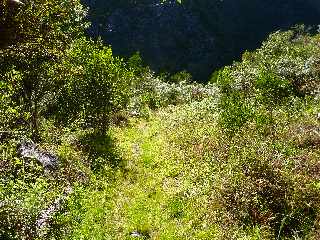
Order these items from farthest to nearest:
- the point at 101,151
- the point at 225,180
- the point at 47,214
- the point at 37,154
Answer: the point at 101,151
the point at 37,154
the point at 225,180
the point at 47,214

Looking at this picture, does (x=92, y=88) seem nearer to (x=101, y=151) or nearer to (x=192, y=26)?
(x=101, y=151)

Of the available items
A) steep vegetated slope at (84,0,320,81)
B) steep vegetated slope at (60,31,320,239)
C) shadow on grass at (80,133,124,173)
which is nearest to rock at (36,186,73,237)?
steep vegetated slope at (60,31,320,239)

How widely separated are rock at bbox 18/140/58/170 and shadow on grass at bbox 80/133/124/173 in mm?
2597

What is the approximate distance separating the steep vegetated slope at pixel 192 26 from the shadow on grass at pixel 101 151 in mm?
91310

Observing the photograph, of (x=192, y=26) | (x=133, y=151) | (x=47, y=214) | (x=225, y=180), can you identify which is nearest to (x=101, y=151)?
(x=133, y=151)

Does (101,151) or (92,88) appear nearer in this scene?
(101,151)

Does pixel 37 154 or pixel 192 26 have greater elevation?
pixel 192 26

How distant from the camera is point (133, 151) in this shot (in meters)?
27.3

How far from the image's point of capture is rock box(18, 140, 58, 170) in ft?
64.2

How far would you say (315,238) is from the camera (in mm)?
13922

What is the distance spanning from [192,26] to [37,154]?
4777 inches

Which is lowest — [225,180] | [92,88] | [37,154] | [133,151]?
[225,180]

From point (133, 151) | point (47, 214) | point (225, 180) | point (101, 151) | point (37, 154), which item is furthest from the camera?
point (133, 151)

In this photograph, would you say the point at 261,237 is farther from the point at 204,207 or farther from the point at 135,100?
the point at 135,100
